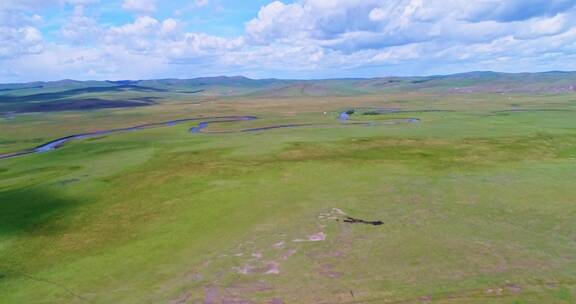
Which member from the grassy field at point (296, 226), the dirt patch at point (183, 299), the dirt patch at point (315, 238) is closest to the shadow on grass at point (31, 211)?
the grassy field at point (296, 226)

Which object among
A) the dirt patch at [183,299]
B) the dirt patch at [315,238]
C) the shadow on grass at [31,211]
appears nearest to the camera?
the dirt patch at [183,299]

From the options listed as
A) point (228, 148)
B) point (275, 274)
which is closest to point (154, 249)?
point (275, 274)

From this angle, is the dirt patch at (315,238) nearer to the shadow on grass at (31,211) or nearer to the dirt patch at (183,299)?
the dirt patch at (183,299)

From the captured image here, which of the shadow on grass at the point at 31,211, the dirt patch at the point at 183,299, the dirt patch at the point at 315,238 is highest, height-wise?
the dirt patch at the point at 315,238

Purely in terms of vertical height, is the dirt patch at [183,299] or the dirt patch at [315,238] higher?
the dirt patch at [315,238]

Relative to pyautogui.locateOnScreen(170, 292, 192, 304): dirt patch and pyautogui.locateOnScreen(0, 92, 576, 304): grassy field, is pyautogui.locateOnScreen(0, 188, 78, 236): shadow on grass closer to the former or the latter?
pyautogui.locateOnScreen(0, 92, 576, 304): grassy field

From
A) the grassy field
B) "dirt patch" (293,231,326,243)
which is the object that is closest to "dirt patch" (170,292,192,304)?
the grassy field
